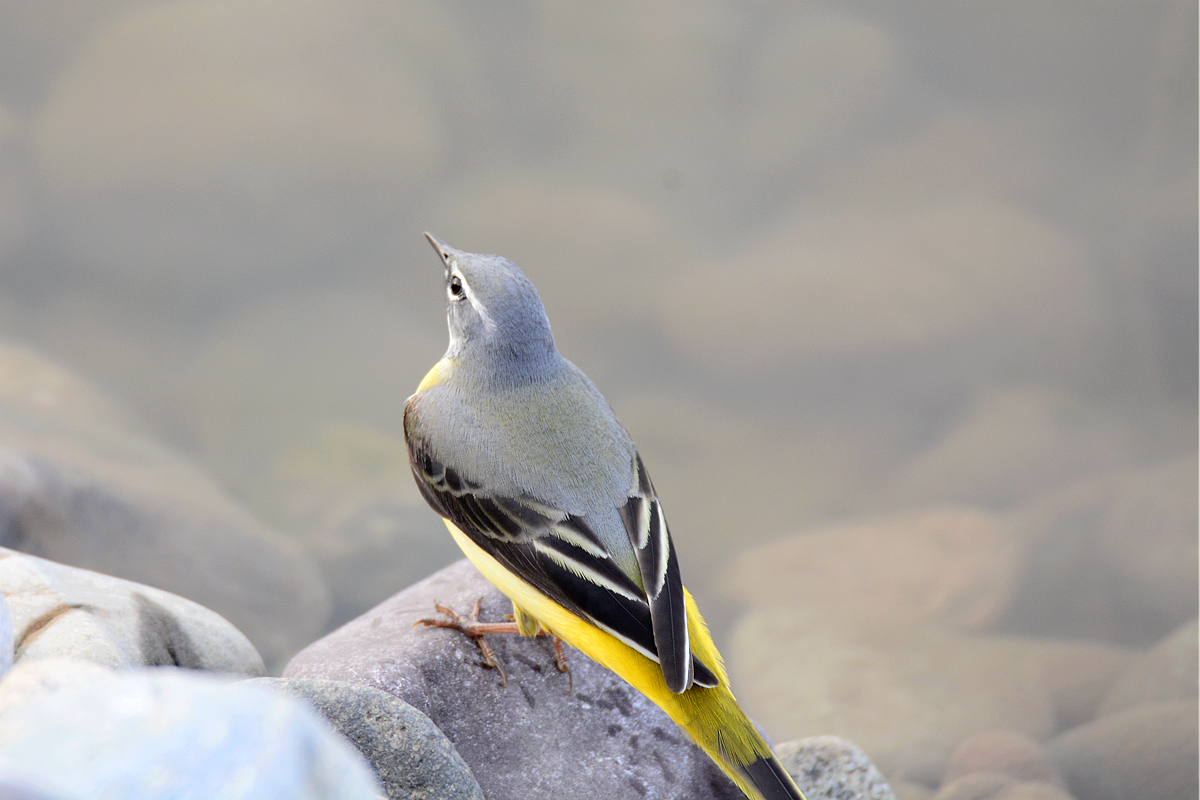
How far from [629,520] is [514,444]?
0.41m

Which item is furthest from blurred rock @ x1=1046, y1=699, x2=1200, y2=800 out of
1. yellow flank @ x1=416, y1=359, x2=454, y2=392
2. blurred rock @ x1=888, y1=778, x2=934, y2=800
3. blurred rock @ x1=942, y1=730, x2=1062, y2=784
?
yellow flank @ x1=416, y1=359, x2=454, y2=392

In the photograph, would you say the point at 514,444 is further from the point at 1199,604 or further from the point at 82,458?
the point at 1199,604

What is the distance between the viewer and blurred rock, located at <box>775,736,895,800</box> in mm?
2912

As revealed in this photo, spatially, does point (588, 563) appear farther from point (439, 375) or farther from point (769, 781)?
point (439, 375)

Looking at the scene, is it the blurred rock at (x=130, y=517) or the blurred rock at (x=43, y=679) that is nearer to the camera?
the blurred rock at (x=43, y=679)

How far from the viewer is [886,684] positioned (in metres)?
4.51

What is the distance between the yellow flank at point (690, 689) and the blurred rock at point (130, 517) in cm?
232

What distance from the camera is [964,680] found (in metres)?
4.52

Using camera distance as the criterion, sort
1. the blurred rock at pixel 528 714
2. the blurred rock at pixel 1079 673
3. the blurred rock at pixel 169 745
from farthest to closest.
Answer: the blurred rock at pixel 1079 673
the blurred rock at pixel 528 714
the blurred rock at pixel 169 745

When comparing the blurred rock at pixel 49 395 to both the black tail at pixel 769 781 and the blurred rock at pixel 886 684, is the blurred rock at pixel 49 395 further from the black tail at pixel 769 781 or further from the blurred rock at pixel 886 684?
the black tail at pixel 769 781

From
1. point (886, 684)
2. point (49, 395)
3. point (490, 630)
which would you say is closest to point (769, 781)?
point (490, 630)

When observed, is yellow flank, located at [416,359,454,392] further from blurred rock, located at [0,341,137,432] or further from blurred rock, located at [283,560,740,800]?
blurred rock, located at [0,341,137,432]

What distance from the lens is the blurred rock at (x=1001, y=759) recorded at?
3.92 m

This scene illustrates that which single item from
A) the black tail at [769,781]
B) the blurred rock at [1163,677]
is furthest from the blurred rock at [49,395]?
the blurred rock at [1163,677]
